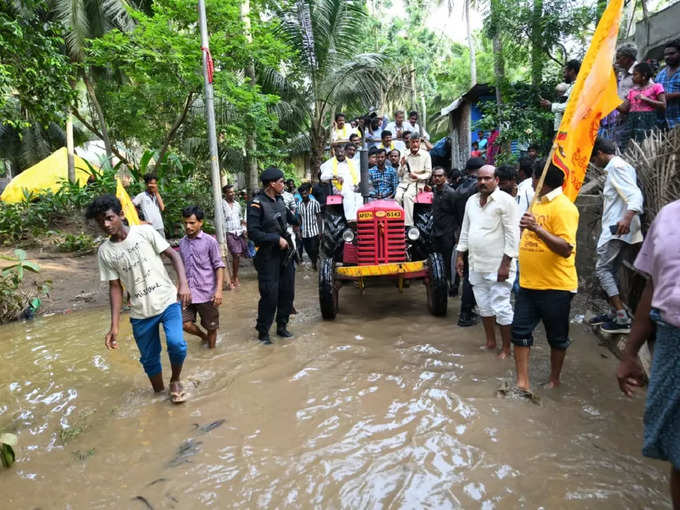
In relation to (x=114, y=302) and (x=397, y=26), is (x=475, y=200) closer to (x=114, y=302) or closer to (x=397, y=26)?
(x=114, y=302)

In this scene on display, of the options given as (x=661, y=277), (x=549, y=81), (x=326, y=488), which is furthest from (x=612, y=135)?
(x=326, y=488)

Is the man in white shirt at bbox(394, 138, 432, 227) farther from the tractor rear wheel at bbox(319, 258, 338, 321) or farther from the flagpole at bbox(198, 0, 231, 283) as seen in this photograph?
the flagpole at bbox(198, 0, 231, 283)

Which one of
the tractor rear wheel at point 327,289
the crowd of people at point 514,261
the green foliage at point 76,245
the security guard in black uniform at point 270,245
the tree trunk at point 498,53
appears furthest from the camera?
the green foliage at point 76,245

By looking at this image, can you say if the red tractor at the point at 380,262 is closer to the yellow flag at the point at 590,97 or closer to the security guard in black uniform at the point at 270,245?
the security guard in black uniform at the point at 270,245

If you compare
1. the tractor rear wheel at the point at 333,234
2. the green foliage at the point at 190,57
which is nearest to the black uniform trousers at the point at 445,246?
the tractor rear wheel at the point at 333,234

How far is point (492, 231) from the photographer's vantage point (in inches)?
183

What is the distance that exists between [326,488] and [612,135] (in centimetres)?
616

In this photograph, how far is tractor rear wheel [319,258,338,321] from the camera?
20.1ft

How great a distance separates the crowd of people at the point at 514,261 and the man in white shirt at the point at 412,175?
0.15 feet

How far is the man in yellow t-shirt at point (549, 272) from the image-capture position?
11.5 feet

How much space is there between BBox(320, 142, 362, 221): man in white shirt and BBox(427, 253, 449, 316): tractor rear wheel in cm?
198

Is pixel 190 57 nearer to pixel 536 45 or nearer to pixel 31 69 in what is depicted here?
pixel 31 69

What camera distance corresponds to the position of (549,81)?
10.0 metres

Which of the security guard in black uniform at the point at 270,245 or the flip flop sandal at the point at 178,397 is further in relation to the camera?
the security guard in black uniform at the point at 270,245
